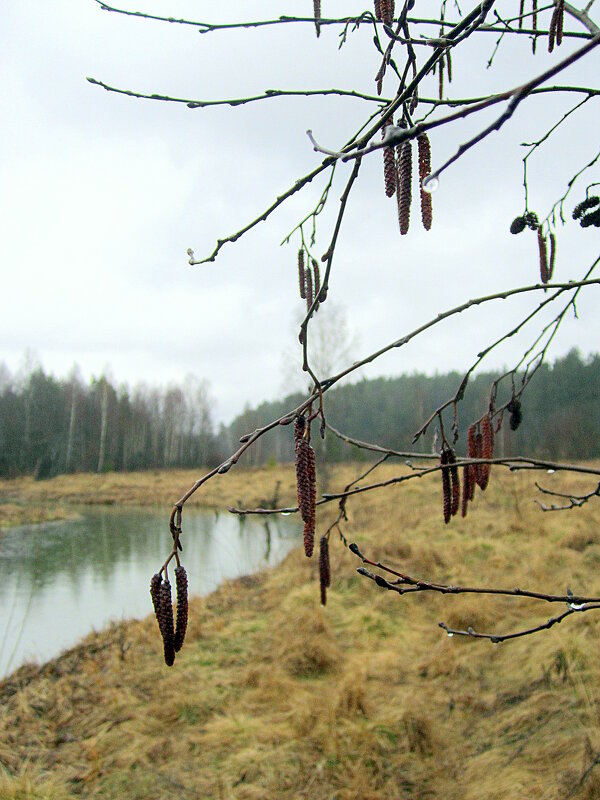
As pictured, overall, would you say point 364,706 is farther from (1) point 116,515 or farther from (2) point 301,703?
(1) point 116,515

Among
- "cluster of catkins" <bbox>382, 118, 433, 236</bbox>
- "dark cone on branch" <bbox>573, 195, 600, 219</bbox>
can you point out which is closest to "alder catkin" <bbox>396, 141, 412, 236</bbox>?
"cluster of catkins" <bbox>382, 118, 433, 236</bbox>

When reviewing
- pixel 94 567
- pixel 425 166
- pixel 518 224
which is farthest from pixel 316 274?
pixel 94 567

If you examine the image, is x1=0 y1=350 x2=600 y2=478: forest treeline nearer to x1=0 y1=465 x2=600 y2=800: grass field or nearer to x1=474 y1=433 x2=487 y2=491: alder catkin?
x1=0 y1=465 x2=600 y2=800: grass field

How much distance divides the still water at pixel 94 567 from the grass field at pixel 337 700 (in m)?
0.75

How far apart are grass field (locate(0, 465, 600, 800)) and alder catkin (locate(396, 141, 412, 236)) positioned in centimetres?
236

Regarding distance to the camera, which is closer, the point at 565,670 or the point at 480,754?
the point at 480,754

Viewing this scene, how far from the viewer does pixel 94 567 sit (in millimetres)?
8852

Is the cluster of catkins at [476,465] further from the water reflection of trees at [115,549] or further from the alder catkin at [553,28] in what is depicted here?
the water reflection of trees at [115,549]

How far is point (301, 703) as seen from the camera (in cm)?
378

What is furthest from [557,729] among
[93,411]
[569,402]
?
[93,411]

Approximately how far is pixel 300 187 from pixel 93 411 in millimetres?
30848

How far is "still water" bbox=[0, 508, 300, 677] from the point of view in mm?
6125

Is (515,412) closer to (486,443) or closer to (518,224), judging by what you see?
(486,443)

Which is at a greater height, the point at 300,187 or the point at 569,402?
the point at 569,402
